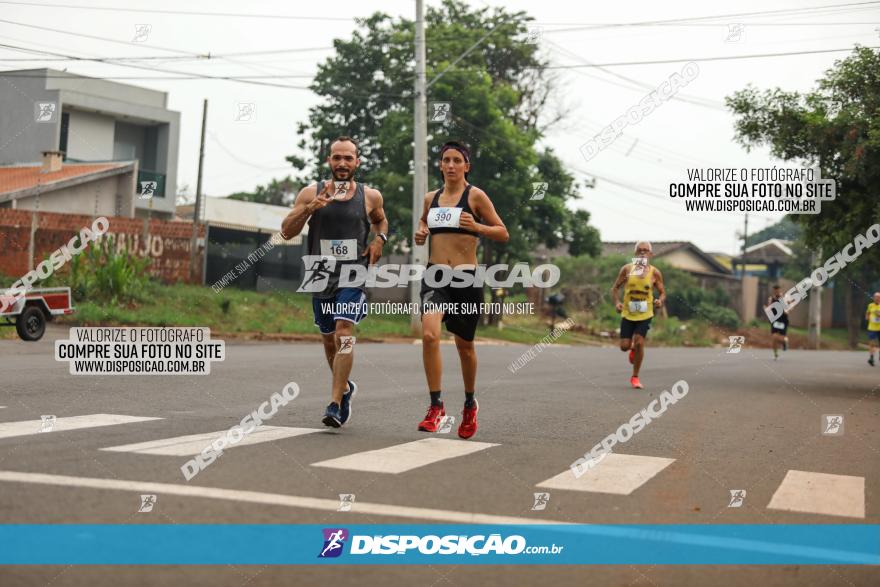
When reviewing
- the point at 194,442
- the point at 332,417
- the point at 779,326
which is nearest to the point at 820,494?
the point at 332,417

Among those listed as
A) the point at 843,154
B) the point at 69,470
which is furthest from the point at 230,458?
the point at 843,154

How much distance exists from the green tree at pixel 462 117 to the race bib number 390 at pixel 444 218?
72.1 ft

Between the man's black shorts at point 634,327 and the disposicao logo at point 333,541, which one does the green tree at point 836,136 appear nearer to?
the man's black shorts at point 634,327

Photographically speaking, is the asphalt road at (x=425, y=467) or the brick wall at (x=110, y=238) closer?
the asphalt road at (x=425, y=467)

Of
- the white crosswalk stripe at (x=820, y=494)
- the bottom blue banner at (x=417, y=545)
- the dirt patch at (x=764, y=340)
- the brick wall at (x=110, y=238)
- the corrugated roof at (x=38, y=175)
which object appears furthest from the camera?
the dirt patch at (x=764, y=340)

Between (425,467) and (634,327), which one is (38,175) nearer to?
(634,327)

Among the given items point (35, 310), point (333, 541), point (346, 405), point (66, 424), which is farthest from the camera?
point (35, 310)

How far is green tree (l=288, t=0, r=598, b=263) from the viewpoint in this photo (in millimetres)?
34406

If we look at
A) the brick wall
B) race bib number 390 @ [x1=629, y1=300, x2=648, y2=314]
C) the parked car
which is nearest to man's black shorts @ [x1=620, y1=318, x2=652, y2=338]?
race bib number 390 @ [x1=629, y1=300, x2=648, y2=314]

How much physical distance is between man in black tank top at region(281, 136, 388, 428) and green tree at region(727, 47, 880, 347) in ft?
31.0

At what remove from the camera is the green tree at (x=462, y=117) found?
34.4 meters

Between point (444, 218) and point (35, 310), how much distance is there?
1206 centimetres

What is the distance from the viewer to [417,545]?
451 cm

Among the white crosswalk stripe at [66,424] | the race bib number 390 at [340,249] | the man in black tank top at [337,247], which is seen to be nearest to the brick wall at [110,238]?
the white crosswalk stripe at [66,424]
